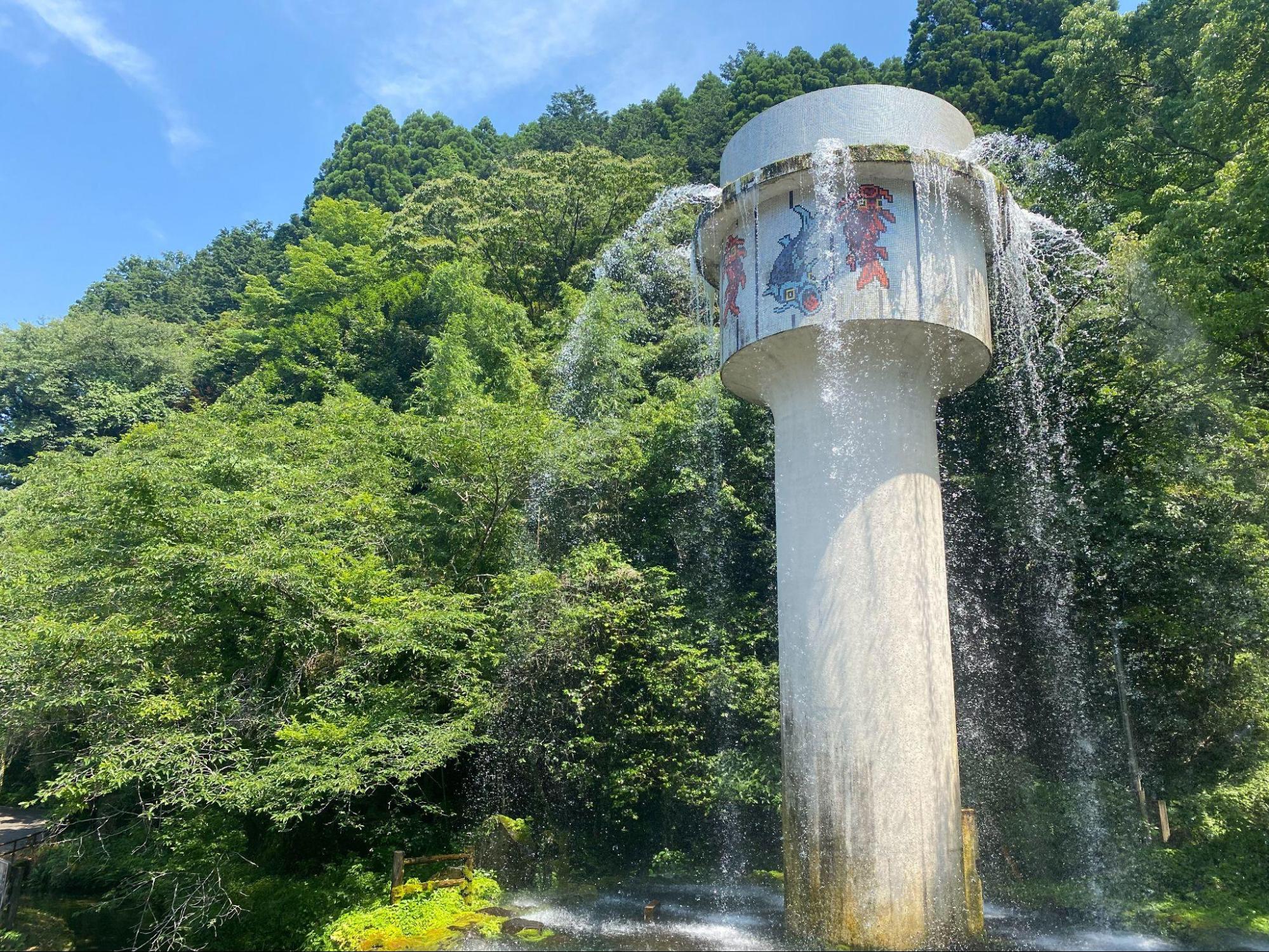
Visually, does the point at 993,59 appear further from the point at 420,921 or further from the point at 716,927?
the point at 420,921

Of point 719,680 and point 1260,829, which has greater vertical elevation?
point 719,680

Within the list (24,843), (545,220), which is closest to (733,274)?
(545,220)

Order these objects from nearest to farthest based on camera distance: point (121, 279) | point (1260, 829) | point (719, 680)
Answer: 1. point (1260, 829)
2. point (719, 680)
3. point (121, 279)

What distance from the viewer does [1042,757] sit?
1272 centimetres

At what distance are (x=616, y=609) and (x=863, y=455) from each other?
4386mm

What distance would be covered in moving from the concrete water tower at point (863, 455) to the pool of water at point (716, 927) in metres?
0.53

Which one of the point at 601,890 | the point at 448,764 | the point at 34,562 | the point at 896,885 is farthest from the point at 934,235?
the point at 34,562

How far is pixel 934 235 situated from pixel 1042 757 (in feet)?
26.5

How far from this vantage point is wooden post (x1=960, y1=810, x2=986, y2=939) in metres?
8.45

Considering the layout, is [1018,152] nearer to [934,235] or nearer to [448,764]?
[934,235]

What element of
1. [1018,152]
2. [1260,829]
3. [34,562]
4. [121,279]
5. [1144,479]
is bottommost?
[1260,829]

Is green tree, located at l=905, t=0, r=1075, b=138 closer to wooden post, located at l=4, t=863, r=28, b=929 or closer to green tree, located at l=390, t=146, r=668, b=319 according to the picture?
green tree, located at l=390, t=146, r=668, b=319

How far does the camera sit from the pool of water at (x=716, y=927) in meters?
8.09

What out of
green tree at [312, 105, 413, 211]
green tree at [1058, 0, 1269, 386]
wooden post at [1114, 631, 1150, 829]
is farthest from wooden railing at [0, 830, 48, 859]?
green tree at [312, 105, 413, 211]
